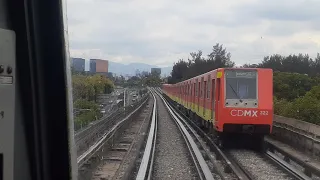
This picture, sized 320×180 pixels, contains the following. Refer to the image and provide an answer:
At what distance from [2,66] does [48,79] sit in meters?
0.55

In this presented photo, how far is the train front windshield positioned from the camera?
15.7 meters

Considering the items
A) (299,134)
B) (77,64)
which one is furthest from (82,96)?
(299,134)

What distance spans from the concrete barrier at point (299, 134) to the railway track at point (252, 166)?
1.17 m

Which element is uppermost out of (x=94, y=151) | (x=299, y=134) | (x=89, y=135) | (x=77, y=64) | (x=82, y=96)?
(x=77, y=64)

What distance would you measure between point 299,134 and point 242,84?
106 inches

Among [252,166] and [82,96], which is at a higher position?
[82,96]

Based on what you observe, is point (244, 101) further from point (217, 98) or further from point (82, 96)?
point (82, 96)

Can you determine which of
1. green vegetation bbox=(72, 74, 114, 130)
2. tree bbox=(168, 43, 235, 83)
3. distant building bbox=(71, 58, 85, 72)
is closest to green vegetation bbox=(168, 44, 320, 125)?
tree bbox=(168, 43, 235, 83)

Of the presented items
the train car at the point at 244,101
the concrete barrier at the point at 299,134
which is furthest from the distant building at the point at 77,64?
the train car at the point at 244,101

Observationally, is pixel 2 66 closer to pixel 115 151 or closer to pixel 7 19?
pixel 7 19

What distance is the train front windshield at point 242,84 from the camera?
15703 millimetres

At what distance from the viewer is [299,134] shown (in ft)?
52.6

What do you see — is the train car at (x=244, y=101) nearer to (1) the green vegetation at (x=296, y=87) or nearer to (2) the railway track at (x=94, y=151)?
(2) the railway track at (x=94, y=151)

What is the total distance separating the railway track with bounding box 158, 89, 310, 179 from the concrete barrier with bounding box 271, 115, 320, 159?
1168 millimetres
